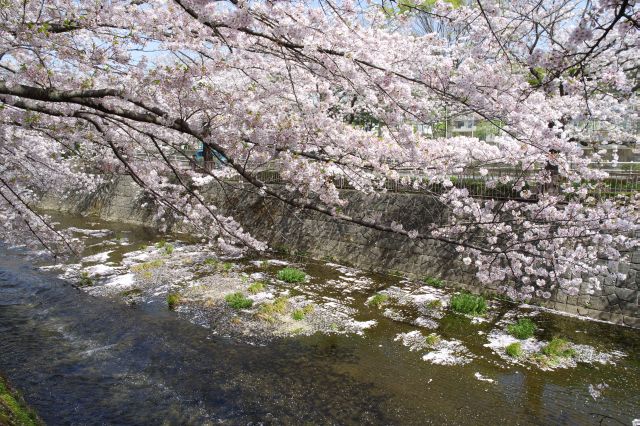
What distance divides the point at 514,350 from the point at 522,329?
2.80 feet

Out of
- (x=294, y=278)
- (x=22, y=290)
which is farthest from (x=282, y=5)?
(x=22, y=290)

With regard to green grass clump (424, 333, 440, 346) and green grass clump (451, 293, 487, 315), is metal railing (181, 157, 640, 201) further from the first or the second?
green grass clump (424, 333, 440, 346)

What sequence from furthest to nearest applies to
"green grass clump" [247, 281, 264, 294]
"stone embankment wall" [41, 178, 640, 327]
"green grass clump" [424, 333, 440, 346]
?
1. "green grass clump" [247, 281, 264, 294]
2. "stone embankment wall" [41, 178, 640, 327]
3. "green grass clump" [424, 333, 440, 346]

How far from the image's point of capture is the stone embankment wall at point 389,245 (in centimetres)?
897

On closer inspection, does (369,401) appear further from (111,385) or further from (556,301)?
(556,301)

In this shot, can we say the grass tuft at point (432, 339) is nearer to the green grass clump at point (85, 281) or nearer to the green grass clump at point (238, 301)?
the green grass clump at point (238, 301)

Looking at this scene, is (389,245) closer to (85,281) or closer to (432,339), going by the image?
(432,339)

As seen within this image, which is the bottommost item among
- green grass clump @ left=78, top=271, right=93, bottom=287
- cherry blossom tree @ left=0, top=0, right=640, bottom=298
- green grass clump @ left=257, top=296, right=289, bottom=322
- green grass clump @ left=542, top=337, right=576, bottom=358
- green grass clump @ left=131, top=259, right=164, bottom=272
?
green grass clump @ left=542, top=337, right=576, bottom=358

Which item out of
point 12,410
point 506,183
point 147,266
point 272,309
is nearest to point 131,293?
point 147,266

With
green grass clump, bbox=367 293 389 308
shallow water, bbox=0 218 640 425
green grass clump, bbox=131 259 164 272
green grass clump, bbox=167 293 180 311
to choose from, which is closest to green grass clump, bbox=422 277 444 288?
green grass clump, bbox=367 293 389 308

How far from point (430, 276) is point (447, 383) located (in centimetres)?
520

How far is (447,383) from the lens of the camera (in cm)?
659

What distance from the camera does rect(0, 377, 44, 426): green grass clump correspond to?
362cm

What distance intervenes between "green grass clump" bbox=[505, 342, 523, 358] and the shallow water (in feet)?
0.90
